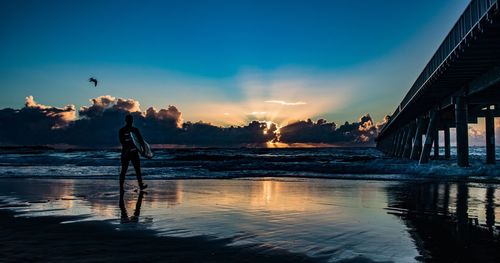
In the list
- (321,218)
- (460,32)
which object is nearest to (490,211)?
(321,218)

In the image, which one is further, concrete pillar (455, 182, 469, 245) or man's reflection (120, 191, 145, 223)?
man's reflection (120, 191, 145, 223)

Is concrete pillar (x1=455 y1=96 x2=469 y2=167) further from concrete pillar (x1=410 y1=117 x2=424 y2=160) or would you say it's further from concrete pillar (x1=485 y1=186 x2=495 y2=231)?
concrete pillar (x1=485 y1=186 x2=495 y2=231)

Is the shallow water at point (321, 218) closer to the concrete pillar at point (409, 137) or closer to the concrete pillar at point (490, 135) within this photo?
the concrete pillar at point (490, 135)

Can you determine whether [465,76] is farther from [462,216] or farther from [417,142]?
[462,216]

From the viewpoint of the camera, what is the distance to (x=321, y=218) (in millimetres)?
6438

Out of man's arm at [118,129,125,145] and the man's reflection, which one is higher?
man's arm at [118,129,125,145]

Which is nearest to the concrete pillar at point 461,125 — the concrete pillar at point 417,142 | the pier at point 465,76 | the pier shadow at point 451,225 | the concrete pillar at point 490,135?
the pier at point 465,76

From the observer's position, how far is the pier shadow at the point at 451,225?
4.23 meters

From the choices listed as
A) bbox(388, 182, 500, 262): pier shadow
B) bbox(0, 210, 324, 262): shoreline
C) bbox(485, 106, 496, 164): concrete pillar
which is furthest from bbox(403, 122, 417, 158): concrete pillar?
bbox(0, 210, 324, 262): shoreline

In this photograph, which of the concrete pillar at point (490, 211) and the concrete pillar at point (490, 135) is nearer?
the concrete pillar at point (490, 211)

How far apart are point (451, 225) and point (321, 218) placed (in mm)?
1830

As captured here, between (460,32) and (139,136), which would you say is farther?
(460,32)

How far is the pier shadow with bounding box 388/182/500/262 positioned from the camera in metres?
4.23

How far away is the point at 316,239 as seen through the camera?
4.85 meters
